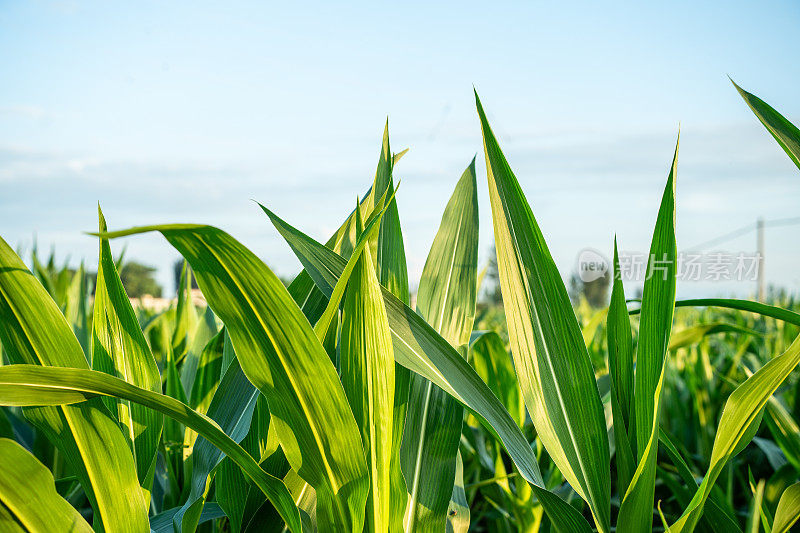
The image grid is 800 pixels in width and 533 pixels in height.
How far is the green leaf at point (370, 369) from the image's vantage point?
1.15 feet

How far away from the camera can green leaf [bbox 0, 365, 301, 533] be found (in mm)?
319

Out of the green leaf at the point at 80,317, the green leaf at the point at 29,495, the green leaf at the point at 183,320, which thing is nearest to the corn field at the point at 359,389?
the green leaf at the point at 29,495

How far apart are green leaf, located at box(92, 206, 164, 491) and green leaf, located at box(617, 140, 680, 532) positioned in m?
0.39

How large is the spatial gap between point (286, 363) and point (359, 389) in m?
0.06

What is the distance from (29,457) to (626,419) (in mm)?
462

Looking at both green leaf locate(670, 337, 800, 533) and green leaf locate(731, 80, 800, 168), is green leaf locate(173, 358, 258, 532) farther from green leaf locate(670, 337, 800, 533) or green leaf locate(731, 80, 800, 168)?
green leaf locate(731, 80, 800, 168)

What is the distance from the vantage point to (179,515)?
0.43m

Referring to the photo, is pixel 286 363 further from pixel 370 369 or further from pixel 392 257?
pixel 392 257

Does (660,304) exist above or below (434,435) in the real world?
above

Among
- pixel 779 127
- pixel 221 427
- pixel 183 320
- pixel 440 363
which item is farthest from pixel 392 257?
pixel 183 320

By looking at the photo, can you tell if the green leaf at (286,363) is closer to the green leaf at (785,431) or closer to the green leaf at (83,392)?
the green leaf at (83,392)

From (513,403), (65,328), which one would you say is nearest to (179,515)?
(65,328)

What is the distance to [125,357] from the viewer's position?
1.53 ft

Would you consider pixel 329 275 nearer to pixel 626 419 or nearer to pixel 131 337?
pixel 131 337
